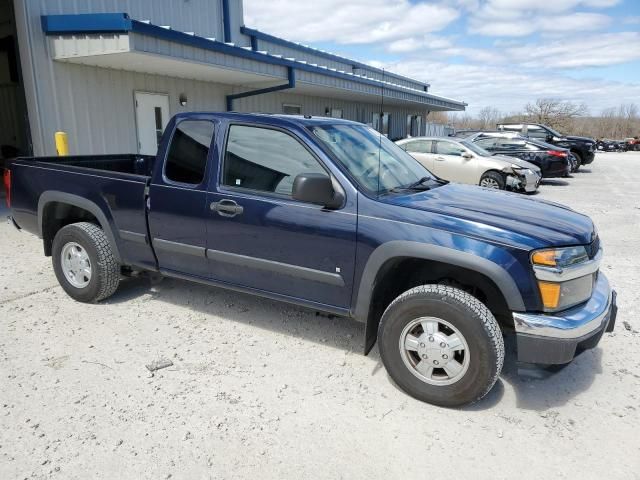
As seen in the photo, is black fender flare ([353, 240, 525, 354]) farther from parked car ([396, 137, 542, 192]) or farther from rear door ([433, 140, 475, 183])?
rear door ([433, 140, 475, 183])

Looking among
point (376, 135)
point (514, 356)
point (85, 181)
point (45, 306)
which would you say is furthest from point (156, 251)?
point (514, 356)

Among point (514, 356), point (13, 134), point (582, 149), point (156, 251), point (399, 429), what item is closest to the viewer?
point (399, 429)

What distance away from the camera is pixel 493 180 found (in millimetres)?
11953

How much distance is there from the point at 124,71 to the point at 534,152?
40.6ft

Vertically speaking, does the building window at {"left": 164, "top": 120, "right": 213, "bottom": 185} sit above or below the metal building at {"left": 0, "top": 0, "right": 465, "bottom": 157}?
below

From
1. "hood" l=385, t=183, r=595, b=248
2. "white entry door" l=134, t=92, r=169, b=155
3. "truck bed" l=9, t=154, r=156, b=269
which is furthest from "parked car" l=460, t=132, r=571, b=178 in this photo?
"truck bed" l=9, t=154, r=156, b=269

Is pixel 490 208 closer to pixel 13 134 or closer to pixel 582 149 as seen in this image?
pixel 13 134

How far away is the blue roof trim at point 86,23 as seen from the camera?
773cm

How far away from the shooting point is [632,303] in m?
4.92

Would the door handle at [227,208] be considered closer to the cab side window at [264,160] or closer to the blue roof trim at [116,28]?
the cab side window at [264,160]

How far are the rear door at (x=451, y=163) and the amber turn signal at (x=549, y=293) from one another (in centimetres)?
964

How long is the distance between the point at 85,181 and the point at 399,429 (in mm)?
3556

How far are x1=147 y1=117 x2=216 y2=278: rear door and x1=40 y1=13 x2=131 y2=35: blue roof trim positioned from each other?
4.77 metres

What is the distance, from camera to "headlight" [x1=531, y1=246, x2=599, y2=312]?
2854mm
